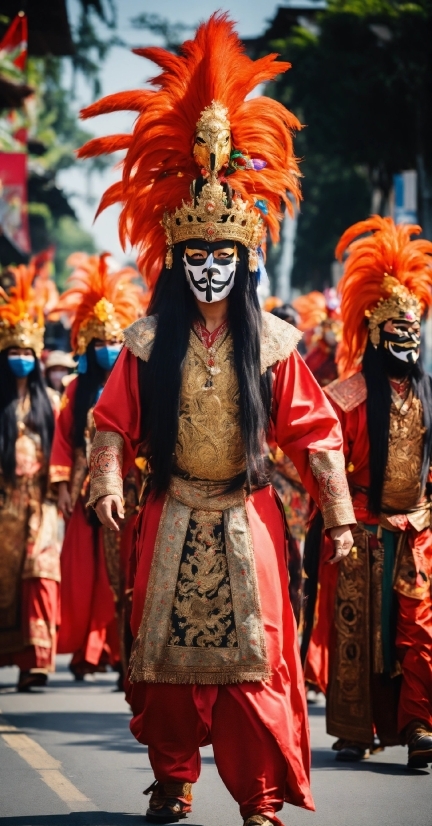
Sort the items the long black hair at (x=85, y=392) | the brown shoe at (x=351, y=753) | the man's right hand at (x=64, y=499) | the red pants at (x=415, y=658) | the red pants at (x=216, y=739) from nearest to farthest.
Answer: the red pants at (x=216, y=739), the red pants at (x=415, y=658), the brown shoe at (x=351, y=753), the man's right hand at (x=64, y=499), the long black hair at (x=85, y=392)

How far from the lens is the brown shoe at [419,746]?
7.03 meters

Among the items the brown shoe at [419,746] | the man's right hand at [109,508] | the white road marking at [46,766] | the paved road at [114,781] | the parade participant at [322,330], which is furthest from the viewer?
→ the parade participant at [322,330]

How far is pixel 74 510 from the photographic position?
9.95 m

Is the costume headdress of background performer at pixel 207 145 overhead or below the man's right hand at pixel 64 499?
overhead

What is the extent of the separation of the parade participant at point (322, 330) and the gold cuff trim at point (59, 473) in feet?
11.0

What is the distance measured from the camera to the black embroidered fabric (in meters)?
5.74

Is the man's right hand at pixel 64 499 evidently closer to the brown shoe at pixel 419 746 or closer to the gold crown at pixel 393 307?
the gold crown at pixel 393 307

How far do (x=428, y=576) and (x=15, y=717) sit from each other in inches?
101

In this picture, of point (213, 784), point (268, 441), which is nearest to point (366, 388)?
point (268, 441)

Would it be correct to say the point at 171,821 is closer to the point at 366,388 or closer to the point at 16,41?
the point at 366,388

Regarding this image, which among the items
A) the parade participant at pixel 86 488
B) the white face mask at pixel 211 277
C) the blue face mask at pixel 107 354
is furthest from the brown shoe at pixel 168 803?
the blue face mask at pixel 107 354

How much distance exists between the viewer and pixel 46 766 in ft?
22.9

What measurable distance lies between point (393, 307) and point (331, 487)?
2.24 m

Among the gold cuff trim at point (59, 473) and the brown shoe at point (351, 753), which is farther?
the gold cuff trim at point (59, 473)
